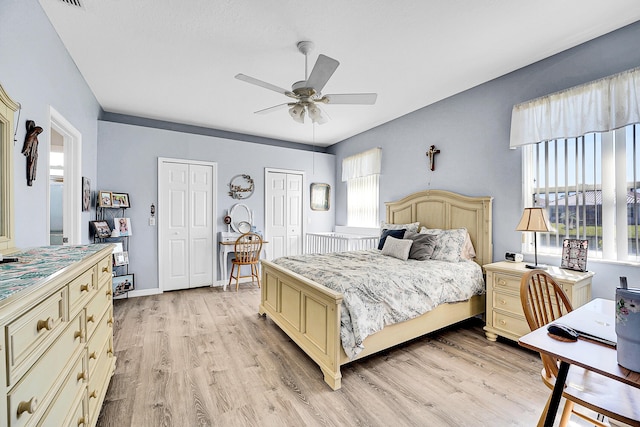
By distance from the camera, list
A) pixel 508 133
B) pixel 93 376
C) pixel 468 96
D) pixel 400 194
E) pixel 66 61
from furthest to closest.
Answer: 1. pixel 400 194
2. pixel 468 96
3. pixel 508 133
4. pixel 66 61
5. pixel 93 376

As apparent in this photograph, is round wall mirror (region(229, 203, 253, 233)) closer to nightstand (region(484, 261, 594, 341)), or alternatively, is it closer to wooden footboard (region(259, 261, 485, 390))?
wooden footboard (region(259, 261, 485, 390))

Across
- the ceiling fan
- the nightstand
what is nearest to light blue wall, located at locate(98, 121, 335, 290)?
the ceiling fan

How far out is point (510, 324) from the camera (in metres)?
2.67

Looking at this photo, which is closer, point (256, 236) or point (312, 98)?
point (312, 98)

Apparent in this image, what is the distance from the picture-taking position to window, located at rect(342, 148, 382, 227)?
5.00 m

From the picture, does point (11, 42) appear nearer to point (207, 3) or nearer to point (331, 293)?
point (207, 3)

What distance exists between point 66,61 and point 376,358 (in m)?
3.82

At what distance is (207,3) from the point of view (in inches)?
81.2

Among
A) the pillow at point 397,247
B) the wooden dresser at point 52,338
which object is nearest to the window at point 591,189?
the pillow at point 397,247

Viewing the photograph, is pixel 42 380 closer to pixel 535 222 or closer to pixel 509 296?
pixel 509 296

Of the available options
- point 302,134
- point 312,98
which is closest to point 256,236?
point 302,134

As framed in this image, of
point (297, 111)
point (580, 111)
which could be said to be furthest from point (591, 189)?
point (297, 111)

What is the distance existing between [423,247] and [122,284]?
12.9 ft

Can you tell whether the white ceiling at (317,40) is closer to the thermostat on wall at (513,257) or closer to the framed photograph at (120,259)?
the thermostat on wall at (513,257)
